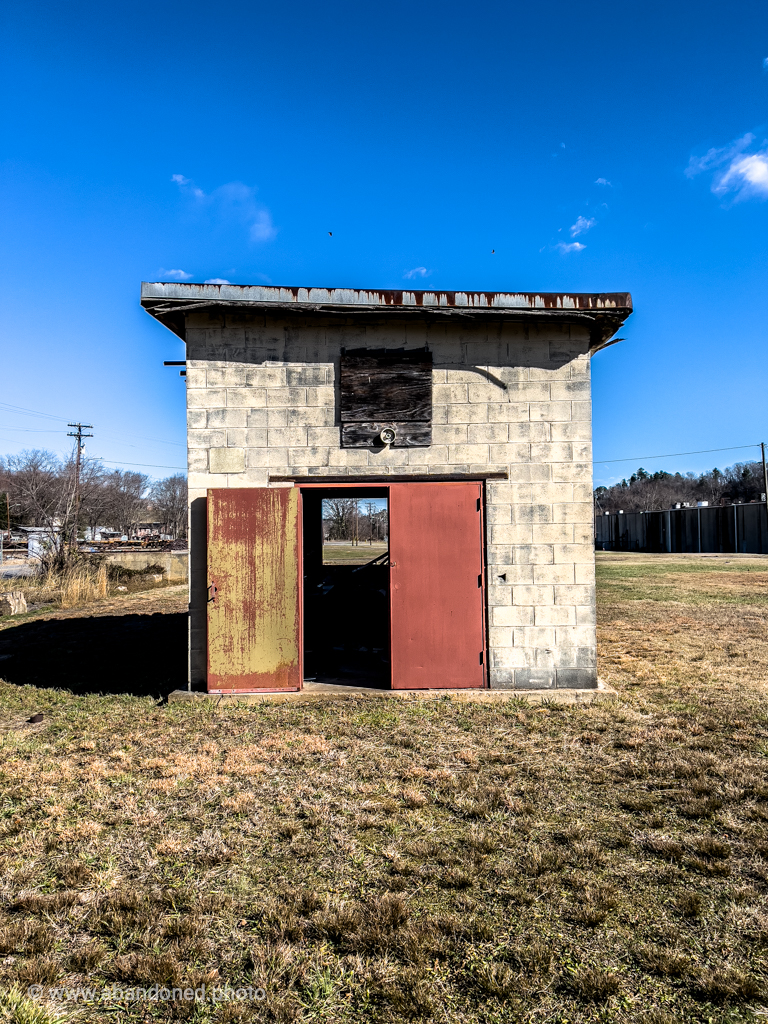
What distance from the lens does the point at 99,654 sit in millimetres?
9609

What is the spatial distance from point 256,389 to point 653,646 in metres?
7.84

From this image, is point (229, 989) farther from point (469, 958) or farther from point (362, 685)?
point (362, 685)

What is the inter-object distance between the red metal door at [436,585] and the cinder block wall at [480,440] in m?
0.22

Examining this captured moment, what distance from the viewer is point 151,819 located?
4027 mm

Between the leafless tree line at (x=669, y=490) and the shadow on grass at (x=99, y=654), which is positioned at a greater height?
the leafless tree line at (x=669, y=490)

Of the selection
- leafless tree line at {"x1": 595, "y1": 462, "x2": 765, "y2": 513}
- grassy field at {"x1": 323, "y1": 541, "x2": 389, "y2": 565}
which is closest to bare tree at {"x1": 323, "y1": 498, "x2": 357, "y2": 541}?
grassy field at {"x1": 323, "y1": 541, "x2": 389, "y2": 565}

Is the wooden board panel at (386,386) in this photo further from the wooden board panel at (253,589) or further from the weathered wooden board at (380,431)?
the wooden board panel at (253,589)

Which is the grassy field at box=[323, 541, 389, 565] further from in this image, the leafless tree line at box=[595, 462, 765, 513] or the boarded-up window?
the leafless tree line at box=[595, 462, 765, 513]

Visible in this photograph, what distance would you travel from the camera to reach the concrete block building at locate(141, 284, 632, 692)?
687 centimetres

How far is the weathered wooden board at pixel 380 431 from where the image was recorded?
23.1 feet

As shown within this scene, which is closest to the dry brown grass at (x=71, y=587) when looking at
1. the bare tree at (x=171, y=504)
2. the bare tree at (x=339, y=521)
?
the bare tree at (x=339, y=521)

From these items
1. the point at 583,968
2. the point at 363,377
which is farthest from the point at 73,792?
the point at 363,377

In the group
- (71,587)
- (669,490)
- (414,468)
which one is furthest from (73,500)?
(669,490)

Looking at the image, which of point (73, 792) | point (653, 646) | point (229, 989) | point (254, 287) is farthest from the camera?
point (653, 646)
